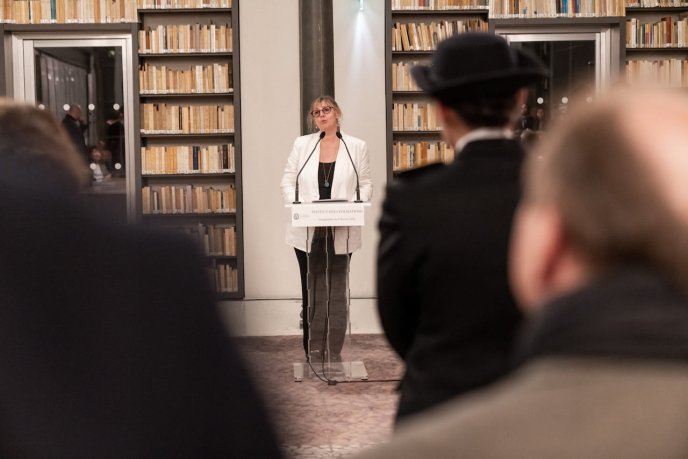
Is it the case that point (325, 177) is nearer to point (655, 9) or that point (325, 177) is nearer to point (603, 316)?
point (655, 9)

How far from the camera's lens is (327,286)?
18.6 feet

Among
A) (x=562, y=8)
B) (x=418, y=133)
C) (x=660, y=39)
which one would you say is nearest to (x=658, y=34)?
(x=660, y=39)

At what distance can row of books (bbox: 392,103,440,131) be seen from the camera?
7711 millimetres

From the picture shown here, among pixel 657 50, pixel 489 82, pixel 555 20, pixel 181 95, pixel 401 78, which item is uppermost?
pixel 555 20

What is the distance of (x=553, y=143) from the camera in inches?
27.0

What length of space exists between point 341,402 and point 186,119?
3413 mm

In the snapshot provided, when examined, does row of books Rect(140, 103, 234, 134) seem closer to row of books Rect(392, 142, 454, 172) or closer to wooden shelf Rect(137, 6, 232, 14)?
wooden shelf Rect(137, 6, 232, 14)

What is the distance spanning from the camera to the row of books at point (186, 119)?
7.73m

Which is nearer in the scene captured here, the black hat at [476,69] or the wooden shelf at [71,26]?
the black hat at [476,69]

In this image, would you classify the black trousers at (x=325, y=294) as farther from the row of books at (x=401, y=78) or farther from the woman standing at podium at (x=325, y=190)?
the row of books at (x=401, y=78)

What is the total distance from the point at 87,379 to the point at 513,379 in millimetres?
364

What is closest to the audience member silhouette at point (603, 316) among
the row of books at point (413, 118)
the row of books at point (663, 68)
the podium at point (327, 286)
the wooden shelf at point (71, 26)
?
the podium at point (327, 286)

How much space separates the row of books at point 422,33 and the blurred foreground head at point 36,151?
6.76m

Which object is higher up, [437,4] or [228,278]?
[437,4]
